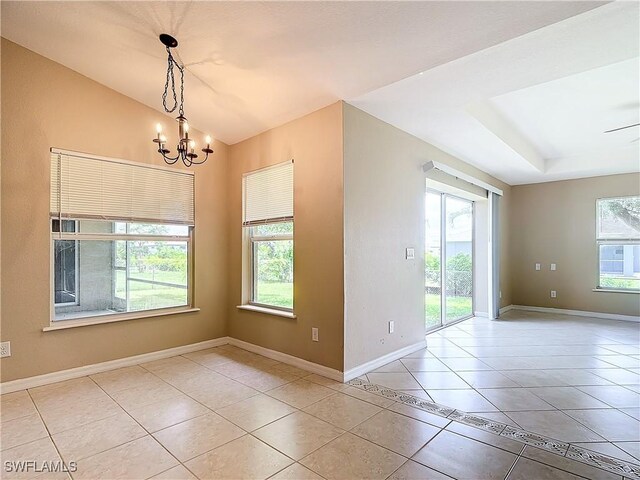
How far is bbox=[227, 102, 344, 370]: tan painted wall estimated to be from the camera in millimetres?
3146

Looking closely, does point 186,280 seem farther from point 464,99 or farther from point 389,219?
point 464,99

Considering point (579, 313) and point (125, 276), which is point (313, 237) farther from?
point (579, 313)

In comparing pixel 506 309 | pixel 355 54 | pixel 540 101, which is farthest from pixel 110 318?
pixel 506 309

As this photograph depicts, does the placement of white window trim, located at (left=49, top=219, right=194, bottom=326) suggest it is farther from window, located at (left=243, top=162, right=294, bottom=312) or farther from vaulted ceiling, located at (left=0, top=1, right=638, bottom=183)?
vaulted ceiling, located at (left=0, top=1, right=638, bottom=183)

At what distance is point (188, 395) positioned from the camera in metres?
2.81

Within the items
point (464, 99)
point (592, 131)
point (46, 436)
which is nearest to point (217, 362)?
point (46, 436)

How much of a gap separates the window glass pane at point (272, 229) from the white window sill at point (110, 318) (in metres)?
1.22

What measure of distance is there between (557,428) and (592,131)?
435 cm

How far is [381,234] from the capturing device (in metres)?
3.54

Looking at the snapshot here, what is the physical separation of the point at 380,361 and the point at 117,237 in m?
3.12

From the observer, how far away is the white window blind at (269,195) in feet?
12.2

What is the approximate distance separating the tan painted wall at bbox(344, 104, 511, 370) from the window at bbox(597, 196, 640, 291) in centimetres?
416

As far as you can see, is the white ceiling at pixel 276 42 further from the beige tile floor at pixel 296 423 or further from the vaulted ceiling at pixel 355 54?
the beige tile floor at pixel 296 423

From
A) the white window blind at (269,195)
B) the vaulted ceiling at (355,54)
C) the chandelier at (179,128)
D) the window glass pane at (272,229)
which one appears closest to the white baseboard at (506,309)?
the vaulted ceiling at (355,54)
